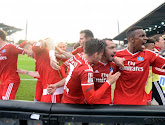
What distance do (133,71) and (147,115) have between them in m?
1.17

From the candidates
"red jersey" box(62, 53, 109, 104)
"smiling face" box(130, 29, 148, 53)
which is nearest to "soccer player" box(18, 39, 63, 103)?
"red jersey" box(62, 53, 109, 104)

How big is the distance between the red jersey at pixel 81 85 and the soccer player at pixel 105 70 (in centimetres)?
42

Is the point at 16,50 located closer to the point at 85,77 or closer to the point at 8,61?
the point at 8,61

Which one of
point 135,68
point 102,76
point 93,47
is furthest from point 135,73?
point 93,47

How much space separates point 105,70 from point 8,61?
2089mm

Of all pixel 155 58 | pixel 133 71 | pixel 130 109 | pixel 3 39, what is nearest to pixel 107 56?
pixel 133 71

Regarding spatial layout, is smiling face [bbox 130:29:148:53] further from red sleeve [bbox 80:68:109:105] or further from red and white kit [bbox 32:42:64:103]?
red and white kit [bbox 32:42:64:103]

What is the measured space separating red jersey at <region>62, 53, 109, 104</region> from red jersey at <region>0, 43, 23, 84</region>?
1.76 meters

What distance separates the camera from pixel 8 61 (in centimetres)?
336

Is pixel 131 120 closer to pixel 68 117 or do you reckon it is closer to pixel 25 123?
pixel 68 117

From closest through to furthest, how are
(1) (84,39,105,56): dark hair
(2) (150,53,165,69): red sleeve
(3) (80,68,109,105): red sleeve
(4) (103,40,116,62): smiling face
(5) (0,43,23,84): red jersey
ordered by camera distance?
(3) (80,68,109,105): red sleeve → (1) (84,39,105,56): dark hair → (2) (150,53,165,69): red sleeve → (4) (103,40,116,62): smiling face → (5) (0,43,23,84): red jersey

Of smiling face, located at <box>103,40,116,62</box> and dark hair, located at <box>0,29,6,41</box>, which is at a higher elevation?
dark hair, located at <box>0,29,6,41</box>

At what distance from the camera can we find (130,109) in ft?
4.73

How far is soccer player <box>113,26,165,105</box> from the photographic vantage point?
8.28 feet
